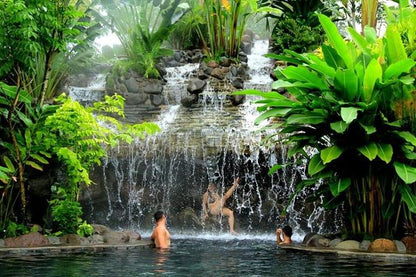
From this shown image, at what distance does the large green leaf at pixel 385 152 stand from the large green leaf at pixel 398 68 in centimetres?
92

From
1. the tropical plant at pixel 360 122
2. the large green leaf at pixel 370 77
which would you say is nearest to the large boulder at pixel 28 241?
the tropical plant at pixel 360 122

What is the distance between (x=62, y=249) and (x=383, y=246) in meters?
4.50

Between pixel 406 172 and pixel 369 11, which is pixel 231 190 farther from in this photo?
pixel 369 11

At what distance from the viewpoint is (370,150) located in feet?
25.8

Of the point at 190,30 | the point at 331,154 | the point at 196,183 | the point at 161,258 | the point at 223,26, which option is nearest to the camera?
the point at 161,258

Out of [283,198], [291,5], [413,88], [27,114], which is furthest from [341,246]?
[291,5]

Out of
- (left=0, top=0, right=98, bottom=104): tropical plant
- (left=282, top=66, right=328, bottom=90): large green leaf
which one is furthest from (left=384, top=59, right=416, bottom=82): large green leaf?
(left=0, top=0, right=98, bottom=104): tropical plant

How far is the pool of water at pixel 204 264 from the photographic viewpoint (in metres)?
5.85

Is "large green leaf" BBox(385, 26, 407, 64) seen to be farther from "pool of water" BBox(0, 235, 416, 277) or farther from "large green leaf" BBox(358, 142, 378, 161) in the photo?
"pool of water" BBox(0, 235, 416, 277)

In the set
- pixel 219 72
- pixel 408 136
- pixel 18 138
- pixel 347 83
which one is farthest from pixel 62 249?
pixel 219 72

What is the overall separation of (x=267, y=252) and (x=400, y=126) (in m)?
2.59

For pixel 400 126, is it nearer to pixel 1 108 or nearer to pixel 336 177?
pixel 336 177

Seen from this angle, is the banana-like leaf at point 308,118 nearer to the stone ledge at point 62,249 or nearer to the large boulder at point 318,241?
the large boulder at point 318,241

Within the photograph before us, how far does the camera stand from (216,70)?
1652cm
